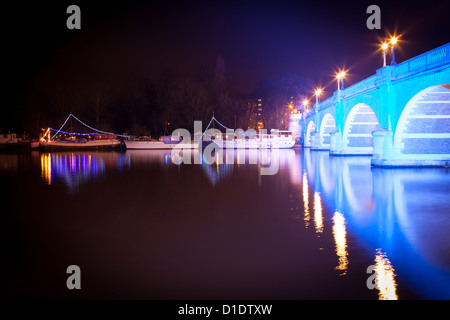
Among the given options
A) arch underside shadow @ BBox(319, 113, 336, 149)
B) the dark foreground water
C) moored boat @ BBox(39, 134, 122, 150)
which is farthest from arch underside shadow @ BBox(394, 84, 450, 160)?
moored boat @ BBox(39, 134, 122, 150)

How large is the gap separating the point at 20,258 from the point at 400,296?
5908 millimetres

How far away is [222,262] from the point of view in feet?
18.4

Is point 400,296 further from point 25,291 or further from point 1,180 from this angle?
point 1,180

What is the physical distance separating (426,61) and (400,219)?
11.1 meters

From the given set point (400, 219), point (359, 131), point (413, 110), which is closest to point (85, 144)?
point (359, 131)

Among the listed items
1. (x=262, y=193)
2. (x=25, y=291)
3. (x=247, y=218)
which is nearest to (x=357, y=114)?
(x=262, y=193)

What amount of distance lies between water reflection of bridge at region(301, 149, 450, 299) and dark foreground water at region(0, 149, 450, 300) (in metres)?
0.03

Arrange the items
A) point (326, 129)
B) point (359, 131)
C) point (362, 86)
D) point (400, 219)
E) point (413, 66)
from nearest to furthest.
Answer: point (400, 219)
point (413, 66)
point (362, 86)
point (359, 131)
point (326, 129)

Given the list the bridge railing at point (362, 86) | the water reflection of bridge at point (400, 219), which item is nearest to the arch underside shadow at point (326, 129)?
the bridge railing at point (362, 86)

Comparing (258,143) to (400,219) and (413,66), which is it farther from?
(400,219)

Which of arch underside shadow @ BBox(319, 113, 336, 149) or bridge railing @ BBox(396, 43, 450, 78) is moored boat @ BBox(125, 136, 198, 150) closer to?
arch underside shadow @ BBox(319, 113, 336, 149)

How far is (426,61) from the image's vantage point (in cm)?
1642

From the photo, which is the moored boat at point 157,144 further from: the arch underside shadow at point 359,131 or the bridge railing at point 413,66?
the bridge railing at point 413,66

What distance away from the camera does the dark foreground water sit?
477 cm
